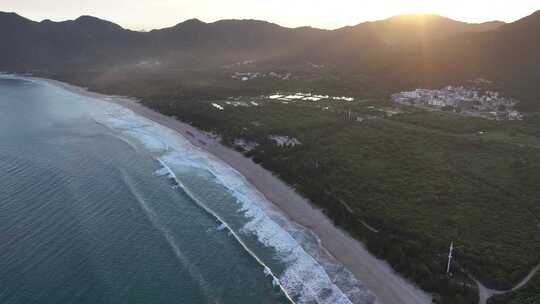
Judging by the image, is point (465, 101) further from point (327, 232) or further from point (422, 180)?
point (327, 232)

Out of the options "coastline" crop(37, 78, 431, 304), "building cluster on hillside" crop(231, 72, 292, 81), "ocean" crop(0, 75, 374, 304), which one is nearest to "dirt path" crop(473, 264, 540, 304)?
"coastline" crop(37, 78, 431, 304)

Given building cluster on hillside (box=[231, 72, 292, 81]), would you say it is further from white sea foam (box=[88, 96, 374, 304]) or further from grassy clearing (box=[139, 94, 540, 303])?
white sea foam (box=[88, 96, 374, 304])

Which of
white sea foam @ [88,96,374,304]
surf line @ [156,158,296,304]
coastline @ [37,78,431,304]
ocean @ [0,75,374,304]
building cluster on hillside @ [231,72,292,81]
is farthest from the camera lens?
building cluster on hillside @ [231,72,292,81]

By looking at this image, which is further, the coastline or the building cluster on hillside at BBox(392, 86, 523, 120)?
the building cluster on hillside at BBox(392, 86, 523, 120)

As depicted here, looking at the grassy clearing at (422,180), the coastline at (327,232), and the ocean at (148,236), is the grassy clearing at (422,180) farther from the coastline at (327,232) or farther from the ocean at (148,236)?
the ocean at (148,236)

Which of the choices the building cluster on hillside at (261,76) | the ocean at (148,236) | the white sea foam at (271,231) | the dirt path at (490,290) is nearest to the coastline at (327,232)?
the white sea foam at (271,231)

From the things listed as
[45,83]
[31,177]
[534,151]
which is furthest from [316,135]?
[45,83]

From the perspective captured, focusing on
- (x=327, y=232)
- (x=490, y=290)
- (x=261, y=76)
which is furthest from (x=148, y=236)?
Answer: (x=261, y=76)
